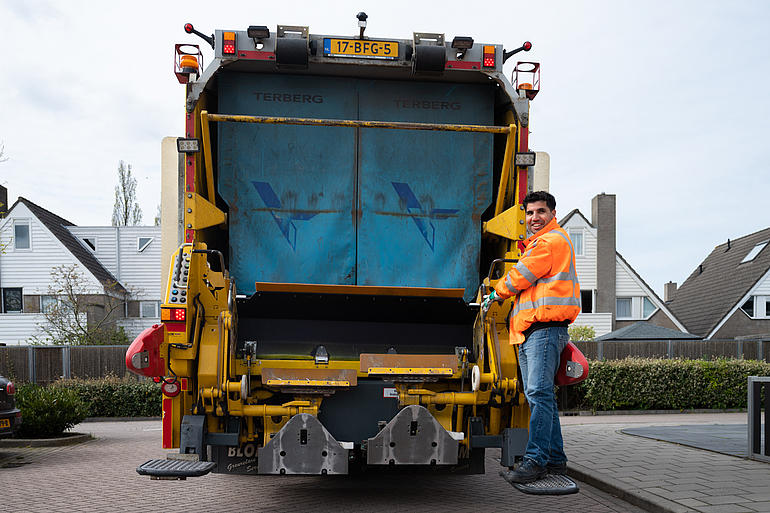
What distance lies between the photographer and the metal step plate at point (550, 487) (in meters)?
3.84

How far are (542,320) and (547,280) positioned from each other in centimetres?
25

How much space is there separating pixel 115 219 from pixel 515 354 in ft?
138

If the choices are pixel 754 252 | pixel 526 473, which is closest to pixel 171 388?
pixel 526 473

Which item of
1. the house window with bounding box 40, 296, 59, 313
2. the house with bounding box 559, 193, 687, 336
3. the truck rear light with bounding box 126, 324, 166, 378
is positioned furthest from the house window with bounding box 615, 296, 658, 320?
the truck rear light with bounding box 126, 324, 166, 378

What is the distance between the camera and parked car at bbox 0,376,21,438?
7.43 meters

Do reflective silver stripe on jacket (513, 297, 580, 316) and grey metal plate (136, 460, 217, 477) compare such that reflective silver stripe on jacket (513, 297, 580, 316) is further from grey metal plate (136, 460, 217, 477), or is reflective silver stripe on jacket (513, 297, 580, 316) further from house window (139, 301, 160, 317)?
house window (139, 301, 160, 317)

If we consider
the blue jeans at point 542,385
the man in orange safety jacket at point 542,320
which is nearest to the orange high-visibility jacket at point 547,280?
the man in orange safety jacket at point 542,320

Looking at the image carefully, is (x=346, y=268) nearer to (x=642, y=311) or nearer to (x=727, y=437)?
(x=727, y=437)

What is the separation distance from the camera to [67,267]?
82.3 feet

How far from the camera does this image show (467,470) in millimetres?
4590

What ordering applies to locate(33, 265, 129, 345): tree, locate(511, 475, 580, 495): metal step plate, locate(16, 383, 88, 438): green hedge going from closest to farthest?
1. locate(511, 475, 580, 495): metal step plate
2. locate(16, 383, 88, 438): green hedge
3. locate(33, 265, 129, 345): tree

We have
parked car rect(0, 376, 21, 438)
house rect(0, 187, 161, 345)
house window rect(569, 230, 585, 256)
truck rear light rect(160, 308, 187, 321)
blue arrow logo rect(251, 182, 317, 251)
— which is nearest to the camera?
truck rear light rect(160, 308, 187, 321)

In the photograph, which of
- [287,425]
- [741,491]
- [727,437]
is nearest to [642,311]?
[727,437]

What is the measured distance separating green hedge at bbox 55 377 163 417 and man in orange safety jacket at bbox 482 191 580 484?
1107 cm
